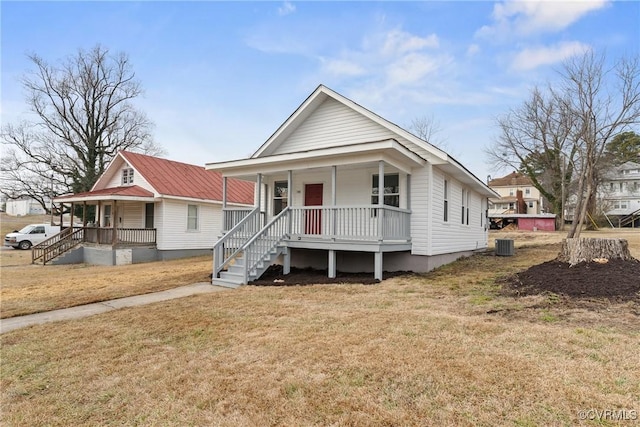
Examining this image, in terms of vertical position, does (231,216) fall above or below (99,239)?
above

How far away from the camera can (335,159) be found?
1029 cm

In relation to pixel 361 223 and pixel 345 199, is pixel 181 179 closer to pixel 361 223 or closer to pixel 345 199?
pixel 345 199

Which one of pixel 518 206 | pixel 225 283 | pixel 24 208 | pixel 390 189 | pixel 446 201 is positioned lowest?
pixel 225 283

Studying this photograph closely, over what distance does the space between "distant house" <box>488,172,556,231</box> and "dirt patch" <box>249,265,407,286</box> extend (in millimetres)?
32166

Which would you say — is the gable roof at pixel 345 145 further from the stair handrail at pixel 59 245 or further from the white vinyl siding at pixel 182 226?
the stair handrail at pixel 59 245

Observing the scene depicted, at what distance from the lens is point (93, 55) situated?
102 feet

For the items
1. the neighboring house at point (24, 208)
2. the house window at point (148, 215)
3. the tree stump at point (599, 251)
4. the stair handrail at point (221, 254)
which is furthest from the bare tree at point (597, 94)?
the neighboring house at point (24, 208)

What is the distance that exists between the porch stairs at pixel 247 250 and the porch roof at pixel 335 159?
1.46 meters

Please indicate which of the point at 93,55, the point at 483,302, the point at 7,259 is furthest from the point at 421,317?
the point at 93,55

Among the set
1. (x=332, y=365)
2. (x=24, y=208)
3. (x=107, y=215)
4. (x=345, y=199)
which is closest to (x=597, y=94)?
(x=345, y=199)

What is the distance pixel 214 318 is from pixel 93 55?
3395cm

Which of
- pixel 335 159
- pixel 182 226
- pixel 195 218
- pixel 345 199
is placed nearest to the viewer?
pixel 335 159

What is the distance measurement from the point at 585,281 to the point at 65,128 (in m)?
36.1

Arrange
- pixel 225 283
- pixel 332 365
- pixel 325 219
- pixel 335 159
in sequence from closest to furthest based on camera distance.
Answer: pixel 332 365
pixel 225 283
pixel 335 159
pixel 325 219
